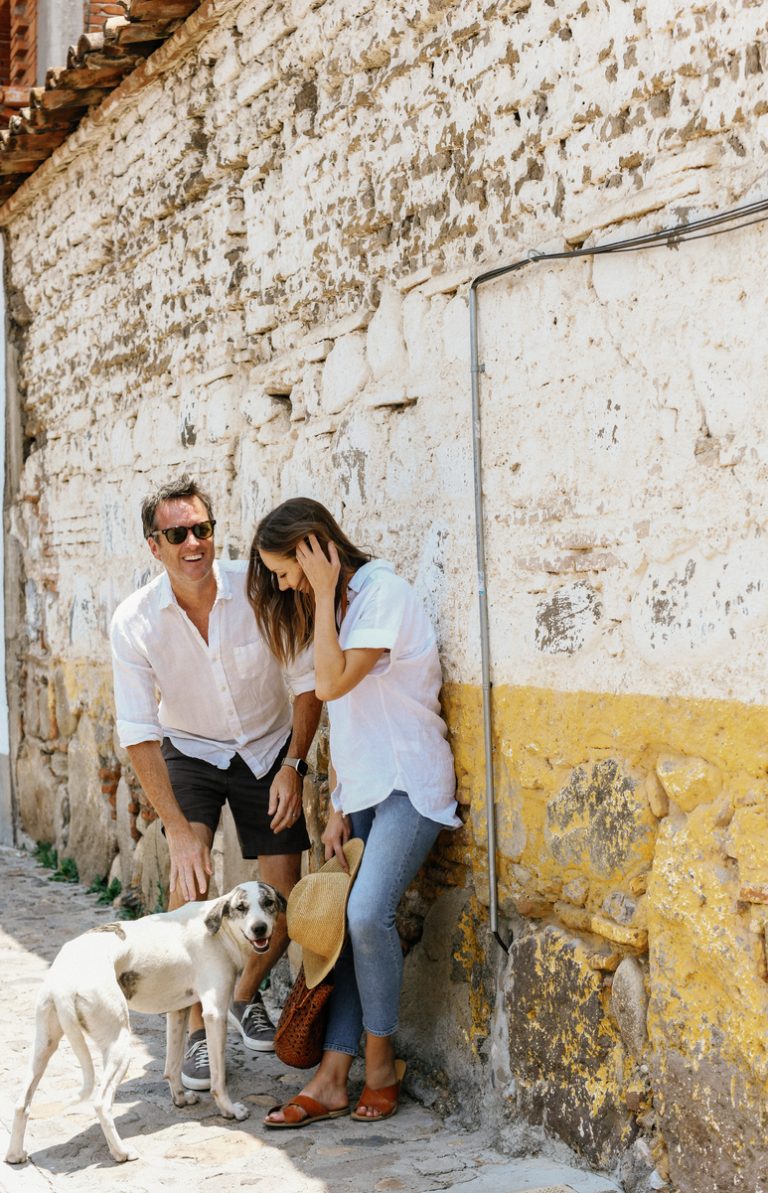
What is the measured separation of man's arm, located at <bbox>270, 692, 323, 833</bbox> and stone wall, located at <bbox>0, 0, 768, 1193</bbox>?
0.54 meters

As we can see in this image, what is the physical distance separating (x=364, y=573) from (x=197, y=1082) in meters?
1.61

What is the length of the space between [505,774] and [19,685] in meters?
5.77

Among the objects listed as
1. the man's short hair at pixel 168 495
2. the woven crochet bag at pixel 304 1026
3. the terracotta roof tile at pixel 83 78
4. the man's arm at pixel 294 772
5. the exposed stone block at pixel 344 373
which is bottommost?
the woven crochet bag at pixel 304 1026

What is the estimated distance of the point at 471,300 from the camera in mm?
3818

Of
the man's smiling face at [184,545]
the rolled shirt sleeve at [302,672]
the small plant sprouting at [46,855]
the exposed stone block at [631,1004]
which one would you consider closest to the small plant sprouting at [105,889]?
the small plant sprouting at [46,855]

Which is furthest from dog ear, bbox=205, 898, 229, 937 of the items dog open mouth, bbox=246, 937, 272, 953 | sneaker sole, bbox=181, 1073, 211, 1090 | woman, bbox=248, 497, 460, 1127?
sneaker sole, bbox=181, 1073, 211, 1090

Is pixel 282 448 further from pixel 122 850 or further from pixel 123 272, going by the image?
pixel 122 850

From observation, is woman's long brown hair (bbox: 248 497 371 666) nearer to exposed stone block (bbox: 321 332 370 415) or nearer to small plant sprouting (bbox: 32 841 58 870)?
exposed stone block (bbox: 321 332 370 415)

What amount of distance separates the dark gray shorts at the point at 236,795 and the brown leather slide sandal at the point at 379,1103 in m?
0.93

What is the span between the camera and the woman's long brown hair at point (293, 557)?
12.9ft

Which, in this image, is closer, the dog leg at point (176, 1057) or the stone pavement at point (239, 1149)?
the stone pavement at point (239, 1149)

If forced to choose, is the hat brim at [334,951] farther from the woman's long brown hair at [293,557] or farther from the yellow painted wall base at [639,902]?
the woman's long brown hair at [293,557]

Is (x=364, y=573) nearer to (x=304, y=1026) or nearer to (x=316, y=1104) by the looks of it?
(x=304, y=1026)

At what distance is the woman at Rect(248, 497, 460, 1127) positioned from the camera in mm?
3762
